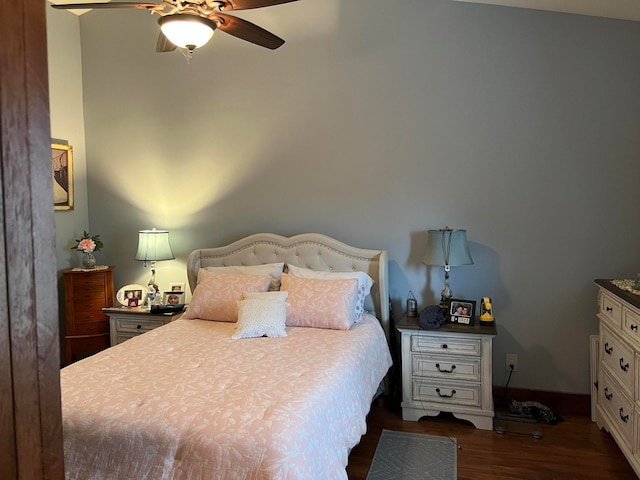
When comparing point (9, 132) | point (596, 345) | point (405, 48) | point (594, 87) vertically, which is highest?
Answer: point (405, 48)

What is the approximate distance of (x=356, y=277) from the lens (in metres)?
3.72

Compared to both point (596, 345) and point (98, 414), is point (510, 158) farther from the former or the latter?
point (98, 414)

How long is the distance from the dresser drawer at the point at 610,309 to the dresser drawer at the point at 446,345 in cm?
79

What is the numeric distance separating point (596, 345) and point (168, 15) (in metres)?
→ 3.39

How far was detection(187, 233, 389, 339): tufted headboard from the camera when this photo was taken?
3.87 m

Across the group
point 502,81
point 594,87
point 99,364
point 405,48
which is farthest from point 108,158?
point 594,87

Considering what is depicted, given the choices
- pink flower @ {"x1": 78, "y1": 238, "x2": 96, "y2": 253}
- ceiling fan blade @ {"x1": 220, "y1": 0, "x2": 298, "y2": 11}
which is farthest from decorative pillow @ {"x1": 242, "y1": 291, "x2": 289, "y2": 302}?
ceiling fan blade @ {"x1": 220, "y1": 0, "x2": 298, "y2": 11}

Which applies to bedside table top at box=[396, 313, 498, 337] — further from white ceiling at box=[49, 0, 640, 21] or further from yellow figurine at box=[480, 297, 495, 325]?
white ceiling at box=[49, 0, 640, 21]

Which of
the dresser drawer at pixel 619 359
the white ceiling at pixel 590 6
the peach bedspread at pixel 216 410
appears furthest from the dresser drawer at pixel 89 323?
the white ceiling at pixel 590 6

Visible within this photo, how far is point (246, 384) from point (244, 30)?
1.84 m

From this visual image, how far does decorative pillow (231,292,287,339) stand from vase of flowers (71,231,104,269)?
174 cm

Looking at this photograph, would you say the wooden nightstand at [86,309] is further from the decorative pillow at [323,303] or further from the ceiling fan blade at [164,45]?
the ceiling fan blade at [164,45]

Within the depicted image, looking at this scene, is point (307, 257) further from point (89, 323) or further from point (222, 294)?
point (89, 323)

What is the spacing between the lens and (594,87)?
3568mm
